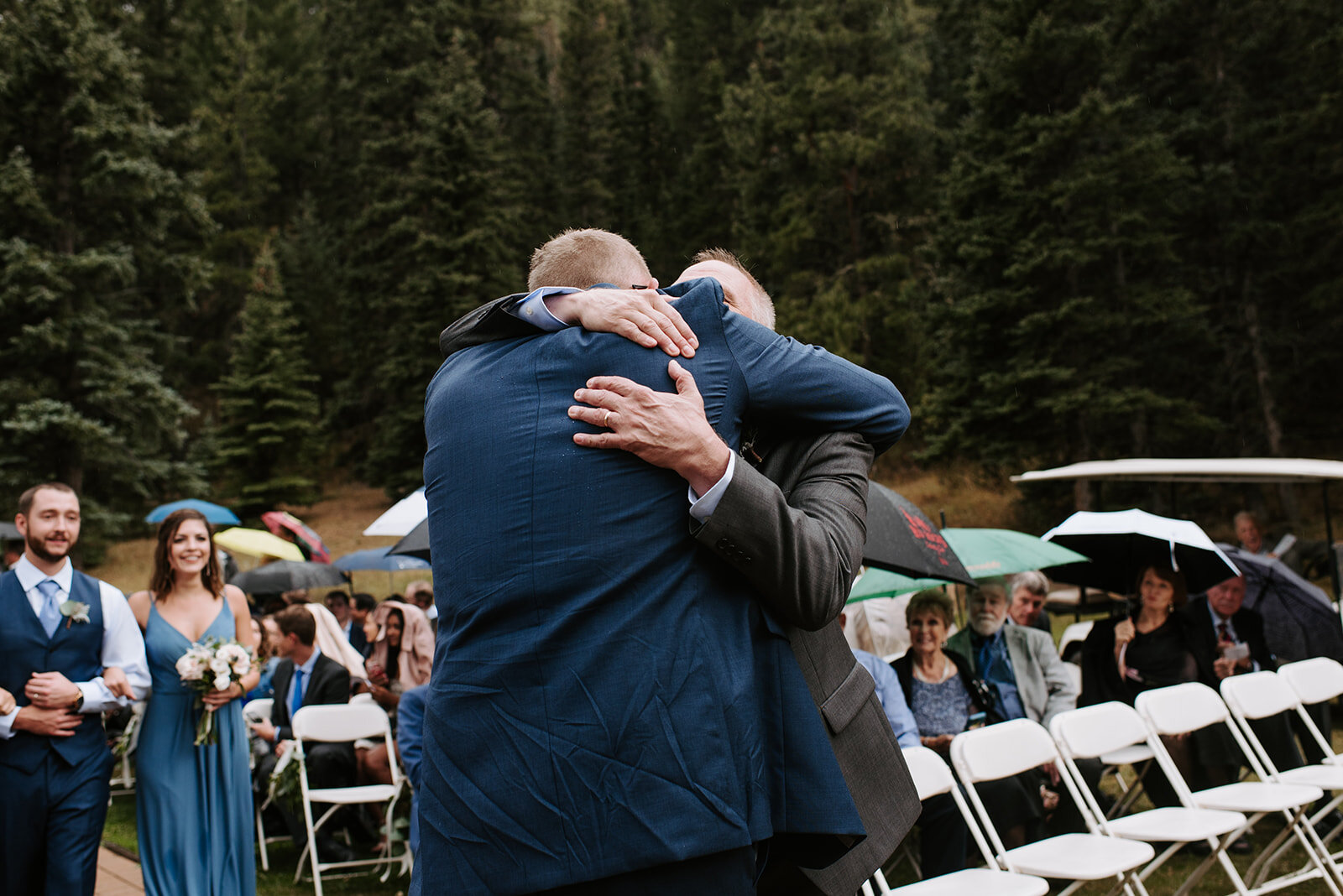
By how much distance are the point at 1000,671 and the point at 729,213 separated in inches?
1387

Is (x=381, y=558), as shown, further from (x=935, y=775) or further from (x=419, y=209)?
(x=419, y=209)

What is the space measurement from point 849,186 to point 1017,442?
1222cm

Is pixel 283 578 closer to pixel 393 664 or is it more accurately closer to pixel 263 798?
pixel 393 664

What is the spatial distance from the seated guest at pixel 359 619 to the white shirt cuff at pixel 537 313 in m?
9.26

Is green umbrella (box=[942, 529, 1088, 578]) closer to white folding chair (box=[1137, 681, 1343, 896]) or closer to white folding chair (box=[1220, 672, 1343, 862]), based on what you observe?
white folding chair (box=[1220, 672, 1343, 862])

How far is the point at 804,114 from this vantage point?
33156 mm

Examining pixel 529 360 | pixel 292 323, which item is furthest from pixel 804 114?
pixel 529 360

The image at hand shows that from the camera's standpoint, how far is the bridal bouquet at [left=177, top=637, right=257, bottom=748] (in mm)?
4996

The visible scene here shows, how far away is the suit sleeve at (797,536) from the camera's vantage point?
150cm

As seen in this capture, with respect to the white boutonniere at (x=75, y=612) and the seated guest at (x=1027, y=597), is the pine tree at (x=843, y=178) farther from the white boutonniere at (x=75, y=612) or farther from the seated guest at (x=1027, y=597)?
the white boutonniere at (x=75, y=612)

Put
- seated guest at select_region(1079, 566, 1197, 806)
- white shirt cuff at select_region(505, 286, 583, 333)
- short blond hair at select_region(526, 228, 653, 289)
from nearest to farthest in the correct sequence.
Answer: white shirt cuff at select_region(505, 286, 583, 333) → short blond hair at select_region(526, 228, 653, 289) → seated guest at select_region(1079, 566, 1197, 806)

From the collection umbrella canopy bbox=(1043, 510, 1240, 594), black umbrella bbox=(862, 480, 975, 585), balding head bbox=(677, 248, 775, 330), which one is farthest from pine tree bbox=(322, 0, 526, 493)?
balding head bbox=(677, 248, 775, 330)

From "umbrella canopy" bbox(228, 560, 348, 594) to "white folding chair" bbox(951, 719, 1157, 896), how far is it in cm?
942

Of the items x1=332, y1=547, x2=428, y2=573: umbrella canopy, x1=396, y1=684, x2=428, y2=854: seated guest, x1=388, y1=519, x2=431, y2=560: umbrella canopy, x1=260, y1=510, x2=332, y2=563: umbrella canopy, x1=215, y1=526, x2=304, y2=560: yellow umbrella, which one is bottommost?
x1=396, y1=684, x2=428, y2=854: seated guest
